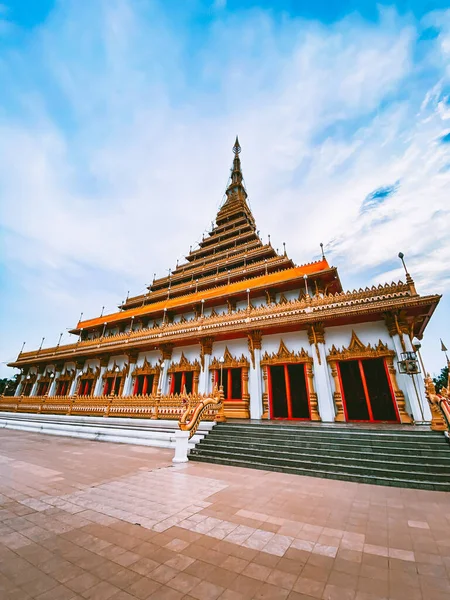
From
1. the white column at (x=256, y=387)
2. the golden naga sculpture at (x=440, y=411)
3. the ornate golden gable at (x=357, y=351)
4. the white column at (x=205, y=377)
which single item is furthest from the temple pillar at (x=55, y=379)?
the golden naga sculpture at (x=440, y=411)

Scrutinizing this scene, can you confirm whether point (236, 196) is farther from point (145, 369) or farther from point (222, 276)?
point (145, 369)

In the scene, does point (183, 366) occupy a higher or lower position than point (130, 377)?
higher

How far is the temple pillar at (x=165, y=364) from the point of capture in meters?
14.6

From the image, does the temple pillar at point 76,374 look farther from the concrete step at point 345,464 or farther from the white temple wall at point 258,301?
the concrete step at point 345,464

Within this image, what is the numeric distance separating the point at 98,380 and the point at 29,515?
622 inches

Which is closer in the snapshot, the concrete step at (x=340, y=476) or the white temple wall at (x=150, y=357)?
the concrete step at (x=340, y=476)

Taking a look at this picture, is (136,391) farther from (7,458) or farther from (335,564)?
(335,564)

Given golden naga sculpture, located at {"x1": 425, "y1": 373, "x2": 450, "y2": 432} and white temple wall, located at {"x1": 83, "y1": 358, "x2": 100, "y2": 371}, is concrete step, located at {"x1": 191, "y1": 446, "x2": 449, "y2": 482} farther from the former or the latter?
white temple wall, located at {"x1": 83, "y1": 358, "x2": 100, "y2": 371}

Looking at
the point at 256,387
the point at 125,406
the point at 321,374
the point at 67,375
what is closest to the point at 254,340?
the point at 256,387

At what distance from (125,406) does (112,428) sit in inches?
58.5

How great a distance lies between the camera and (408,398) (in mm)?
9094

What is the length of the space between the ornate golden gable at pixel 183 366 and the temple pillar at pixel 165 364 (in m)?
0.23

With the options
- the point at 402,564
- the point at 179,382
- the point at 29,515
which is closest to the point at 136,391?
the point at 179,382

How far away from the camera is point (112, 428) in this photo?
11117 mm
